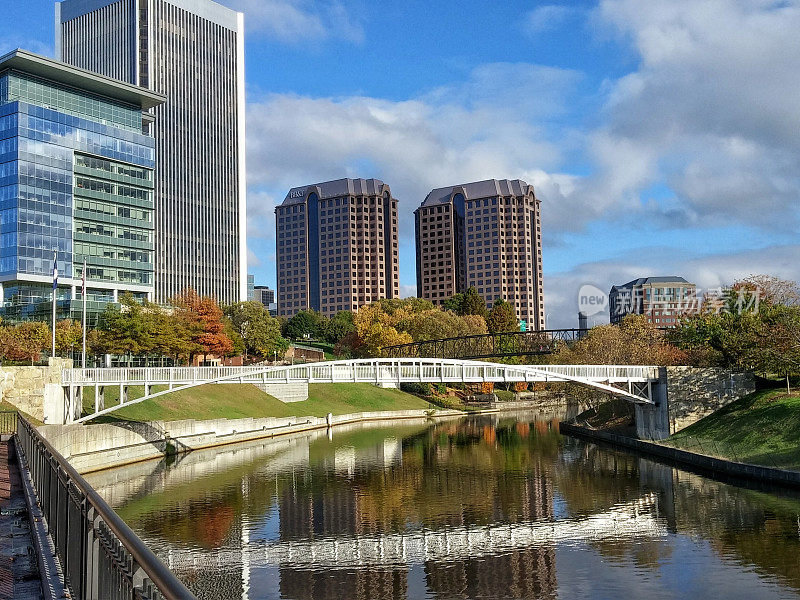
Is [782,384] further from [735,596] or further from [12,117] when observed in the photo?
[12,117]

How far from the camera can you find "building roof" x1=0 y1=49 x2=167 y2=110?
10375 cm

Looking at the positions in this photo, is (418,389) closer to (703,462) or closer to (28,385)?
(703,462)

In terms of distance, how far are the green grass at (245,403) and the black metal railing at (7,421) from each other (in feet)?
39.2

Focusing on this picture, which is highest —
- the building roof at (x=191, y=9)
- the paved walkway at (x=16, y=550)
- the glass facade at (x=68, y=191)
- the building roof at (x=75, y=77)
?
the building roof at (x=191, y=9)

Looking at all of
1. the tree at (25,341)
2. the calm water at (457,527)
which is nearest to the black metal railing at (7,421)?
the calm water at (457,527)

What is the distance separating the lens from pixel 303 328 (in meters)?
172

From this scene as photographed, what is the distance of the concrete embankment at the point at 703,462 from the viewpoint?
4125 cm

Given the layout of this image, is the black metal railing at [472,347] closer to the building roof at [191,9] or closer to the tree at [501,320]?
the tree at [501,320]

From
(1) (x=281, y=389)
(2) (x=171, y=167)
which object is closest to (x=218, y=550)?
Answer: (1) (x=281, y=389)

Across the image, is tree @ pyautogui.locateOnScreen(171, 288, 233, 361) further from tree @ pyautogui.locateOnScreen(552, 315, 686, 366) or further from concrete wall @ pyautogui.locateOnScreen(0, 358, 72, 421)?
tree @ pyautogui.locateOnScreen(552, 315, 686, 366)

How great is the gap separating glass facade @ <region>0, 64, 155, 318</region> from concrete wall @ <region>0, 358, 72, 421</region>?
5813 cm

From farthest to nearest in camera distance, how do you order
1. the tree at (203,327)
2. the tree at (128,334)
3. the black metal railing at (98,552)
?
the tree at (203,327)
the tree at (128,334)
the black metal railing at (98,552)

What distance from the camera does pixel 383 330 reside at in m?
113

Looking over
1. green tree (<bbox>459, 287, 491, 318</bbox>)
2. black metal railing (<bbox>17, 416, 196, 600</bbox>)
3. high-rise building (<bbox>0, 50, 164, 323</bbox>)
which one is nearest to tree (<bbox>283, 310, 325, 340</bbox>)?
green tree (<bbox>459, 287, 491, 318</bbox>)
